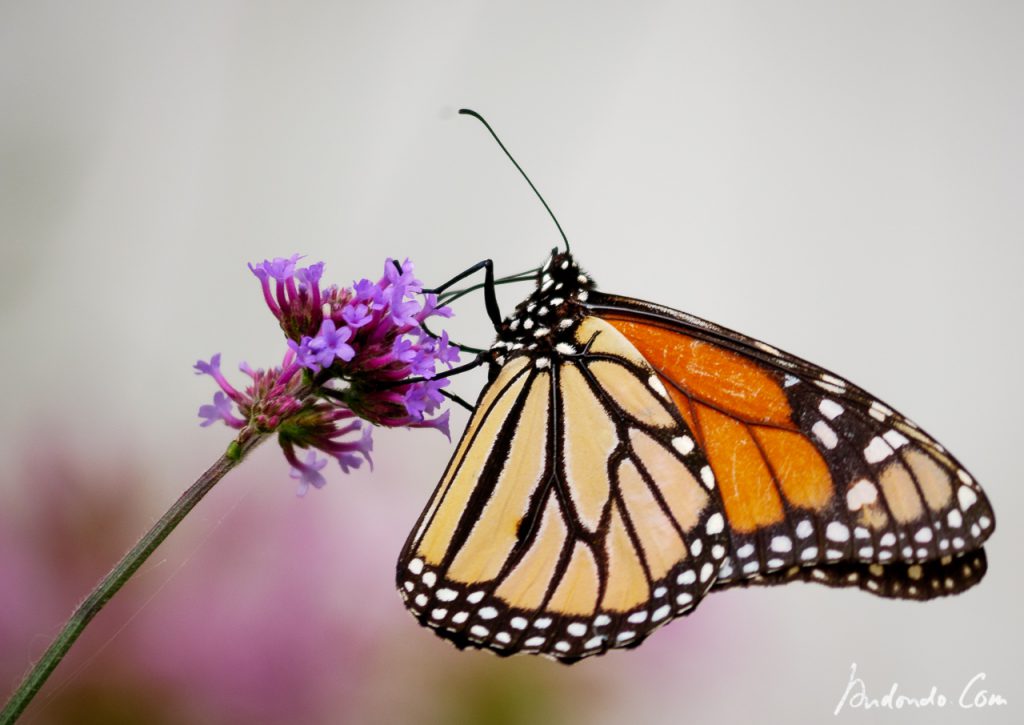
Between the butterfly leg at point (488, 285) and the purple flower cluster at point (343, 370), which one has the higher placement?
the butterfly leg at point (488, 285)

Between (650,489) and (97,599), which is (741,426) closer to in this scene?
(650,489)

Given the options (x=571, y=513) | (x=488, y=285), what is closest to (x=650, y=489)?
(x=571, y=513)

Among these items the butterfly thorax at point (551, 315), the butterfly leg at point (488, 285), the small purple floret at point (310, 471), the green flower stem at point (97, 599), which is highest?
the butterfly thorax at point (551, 315)

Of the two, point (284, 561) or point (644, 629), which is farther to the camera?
point (284, 561)

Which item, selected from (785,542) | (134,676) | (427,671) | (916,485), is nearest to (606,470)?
(785,542)

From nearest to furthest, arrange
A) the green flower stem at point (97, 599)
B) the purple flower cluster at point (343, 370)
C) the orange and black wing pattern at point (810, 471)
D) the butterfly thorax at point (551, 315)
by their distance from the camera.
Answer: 1. the green flower stem at point (97, 599)
2. the purple flower cluster at point (343, 370)
3. the orange and black wing pattern at point (810, 471)
4. the butterfly thorax at point (551, 315)

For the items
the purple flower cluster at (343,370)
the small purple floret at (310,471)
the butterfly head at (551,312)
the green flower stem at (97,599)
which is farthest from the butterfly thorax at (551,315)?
the green flower stem at (97,599)

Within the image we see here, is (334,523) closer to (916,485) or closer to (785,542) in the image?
(785,542)

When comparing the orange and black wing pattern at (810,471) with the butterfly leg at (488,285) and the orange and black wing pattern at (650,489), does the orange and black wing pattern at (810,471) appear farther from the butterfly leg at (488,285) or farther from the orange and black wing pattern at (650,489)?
the butterfly leg at (488,285)
